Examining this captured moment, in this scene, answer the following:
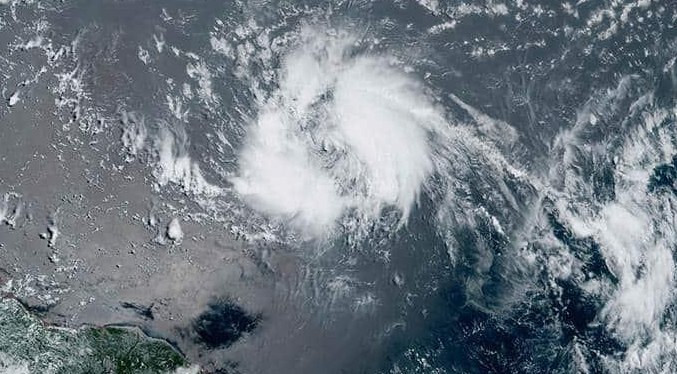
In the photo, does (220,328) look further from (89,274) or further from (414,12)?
(414,12)

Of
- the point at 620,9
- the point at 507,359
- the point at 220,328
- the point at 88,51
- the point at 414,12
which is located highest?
the point at 620,9

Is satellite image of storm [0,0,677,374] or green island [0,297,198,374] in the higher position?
satellite image of storm [0,0,677,374]

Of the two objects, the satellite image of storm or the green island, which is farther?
the satellite image of storm

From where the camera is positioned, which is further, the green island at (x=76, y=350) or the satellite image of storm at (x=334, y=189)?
the satellite image of storm at (x=334, y=189)

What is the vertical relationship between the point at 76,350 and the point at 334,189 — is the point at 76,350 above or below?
below

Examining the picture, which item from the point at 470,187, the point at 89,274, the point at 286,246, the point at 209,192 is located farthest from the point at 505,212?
the point at 89,274

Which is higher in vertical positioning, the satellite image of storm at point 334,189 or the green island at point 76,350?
the satellite image of storm at point 334,189

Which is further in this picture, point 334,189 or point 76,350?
point 334,189

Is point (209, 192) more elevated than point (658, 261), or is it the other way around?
point (658, 261)
